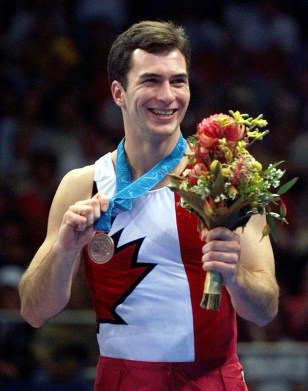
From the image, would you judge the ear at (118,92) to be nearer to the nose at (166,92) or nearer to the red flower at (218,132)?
the nose at (166,92)

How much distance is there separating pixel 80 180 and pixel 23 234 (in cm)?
353

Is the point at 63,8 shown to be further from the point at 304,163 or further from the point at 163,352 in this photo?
the point at 163,352

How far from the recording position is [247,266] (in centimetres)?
450

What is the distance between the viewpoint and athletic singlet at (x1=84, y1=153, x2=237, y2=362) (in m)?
4.53

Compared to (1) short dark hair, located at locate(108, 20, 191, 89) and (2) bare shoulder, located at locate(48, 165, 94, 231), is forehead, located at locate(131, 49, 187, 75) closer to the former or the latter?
(1) short dark hair, located at locate(108, 20, 191, 89)

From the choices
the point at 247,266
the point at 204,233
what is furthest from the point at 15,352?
the point at 204,233

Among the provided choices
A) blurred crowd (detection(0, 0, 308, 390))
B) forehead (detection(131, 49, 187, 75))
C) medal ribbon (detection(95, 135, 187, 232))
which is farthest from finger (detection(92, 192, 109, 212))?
blurred crowd (detection(0, 0, 308, 390))

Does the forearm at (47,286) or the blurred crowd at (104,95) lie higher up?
the blurred crowd at (104,95)

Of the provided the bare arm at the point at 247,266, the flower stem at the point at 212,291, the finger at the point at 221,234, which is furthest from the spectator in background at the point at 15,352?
the finger at the point at 221,234

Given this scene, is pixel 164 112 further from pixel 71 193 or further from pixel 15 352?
pixel 15 352

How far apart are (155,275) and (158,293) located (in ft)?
0.24

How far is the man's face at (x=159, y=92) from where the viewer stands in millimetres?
4594

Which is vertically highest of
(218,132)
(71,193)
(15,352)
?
(218,132)

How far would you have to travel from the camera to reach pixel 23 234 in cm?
827
